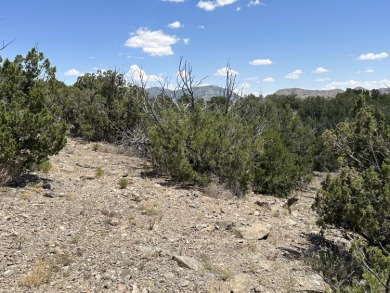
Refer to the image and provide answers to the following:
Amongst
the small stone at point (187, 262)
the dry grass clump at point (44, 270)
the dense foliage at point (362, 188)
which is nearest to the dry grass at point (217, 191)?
the dense foliage at point (362, 188)

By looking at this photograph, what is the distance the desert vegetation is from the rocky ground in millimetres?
236

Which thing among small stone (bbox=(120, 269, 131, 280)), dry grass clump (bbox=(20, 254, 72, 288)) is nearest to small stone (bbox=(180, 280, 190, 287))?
small stone (bbox=(120, 269, 131, 280))

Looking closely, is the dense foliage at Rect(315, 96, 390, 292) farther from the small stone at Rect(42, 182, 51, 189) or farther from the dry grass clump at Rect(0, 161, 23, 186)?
the dry grass clump at Rect(0, 161, 23, 186)

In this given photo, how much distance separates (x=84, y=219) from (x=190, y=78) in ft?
28.9

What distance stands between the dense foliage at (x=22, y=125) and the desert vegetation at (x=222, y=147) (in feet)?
0.08

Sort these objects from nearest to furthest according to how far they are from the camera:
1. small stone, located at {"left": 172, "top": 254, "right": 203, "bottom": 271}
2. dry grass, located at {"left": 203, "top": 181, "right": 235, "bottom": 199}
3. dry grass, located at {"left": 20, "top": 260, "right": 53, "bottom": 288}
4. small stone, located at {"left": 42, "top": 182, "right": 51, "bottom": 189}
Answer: dry grass, located at {"left": 20, "top": 260, "right": 53, "bottom": 288}
small stone, located at {"left": 172, "top": 254, "right": 203, "bottom": 271}
small stone, located at {"left": 42, "top": 182, "right": 51, "bottom": 189}
dry grass, located at {"left": 203, "top": 181, "right": 235, "bottom": 199}

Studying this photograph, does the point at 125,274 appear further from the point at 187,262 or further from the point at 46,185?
the point at 46,185

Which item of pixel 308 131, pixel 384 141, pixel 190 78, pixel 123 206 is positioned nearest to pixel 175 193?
pixel 123 206

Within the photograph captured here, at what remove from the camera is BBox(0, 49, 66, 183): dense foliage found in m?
7.63

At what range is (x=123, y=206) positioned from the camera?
8227 millimetres

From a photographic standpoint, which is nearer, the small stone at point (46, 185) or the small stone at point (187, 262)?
the small stone at point (187, 262)

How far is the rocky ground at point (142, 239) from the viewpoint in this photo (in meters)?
5.15

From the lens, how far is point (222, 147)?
447 inches

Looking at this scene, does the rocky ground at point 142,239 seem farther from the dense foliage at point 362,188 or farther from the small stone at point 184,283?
the dense foliage at point 362,188
